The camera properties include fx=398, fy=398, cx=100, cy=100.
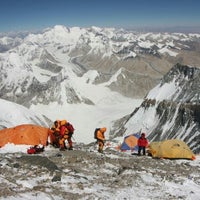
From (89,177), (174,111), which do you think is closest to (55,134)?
(89,177)

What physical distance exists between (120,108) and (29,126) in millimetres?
157906

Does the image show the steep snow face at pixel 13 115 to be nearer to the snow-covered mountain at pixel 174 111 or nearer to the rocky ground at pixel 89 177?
the snow-covered mountain at pixel 174 111

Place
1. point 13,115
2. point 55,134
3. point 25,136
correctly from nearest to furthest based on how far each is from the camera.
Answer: point 55,134 < point 25,136 < point 13,115

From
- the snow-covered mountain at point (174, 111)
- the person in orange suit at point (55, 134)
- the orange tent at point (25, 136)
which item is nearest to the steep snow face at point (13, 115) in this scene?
the snow-covered mountain at point (174, 111)

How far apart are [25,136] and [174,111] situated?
6322cm

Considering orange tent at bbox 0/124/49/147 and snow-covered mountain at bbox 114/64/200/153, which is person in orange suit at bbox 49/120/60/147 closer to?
orange tent at bbox 0/124/49/147

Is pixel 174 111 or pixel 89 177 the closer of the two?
pixel 89 177

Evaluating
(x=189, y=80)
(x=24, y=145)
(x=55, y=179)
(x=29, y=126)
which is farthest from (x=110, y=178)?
(x=189, y=80)

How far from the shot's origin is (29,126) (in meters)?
32.8

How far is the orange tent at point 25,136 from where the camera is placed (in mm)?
31047

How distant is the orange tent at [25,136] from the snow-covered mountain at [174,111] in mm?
36970

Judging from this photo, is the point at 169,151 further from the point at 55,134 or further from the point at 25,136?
the point at 25,136

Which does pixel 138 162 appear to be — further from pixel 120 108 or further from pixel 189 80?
pixel 120 108

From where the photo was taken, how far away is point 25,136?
102ft
